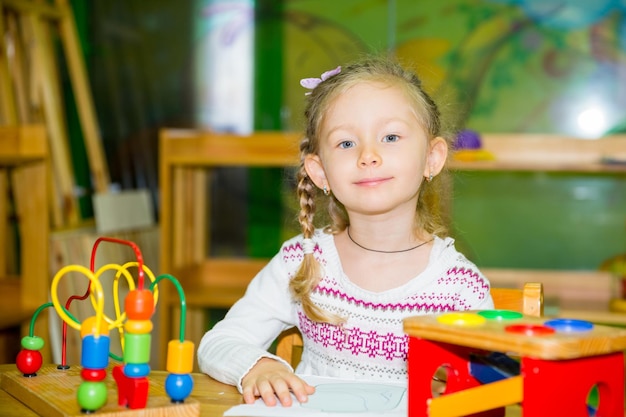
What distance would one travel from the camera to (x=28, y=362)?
102 centimetres

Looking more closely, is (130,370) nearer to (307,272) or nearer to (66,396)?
(66,396)

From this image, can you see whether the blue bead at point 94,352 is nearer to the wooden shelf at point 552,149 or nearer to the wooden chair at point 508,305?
the wooden chair at point 508,305

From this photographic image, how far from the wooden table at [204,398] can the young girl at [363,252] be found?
0.08 m

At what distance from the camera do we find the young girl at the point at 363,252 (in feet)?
4.08

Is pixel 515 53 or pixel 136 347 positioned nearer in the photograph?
pixel 136 347

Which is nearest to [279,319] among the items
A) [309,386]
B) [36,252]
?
[309,386]

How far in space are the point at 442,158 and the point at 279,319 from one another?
0.37m

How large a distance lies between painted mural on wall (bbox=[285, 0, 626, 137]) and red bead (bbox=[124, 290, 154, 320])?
119 inches

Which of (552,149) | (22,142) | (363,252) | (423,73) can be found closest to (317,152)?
(363,252)

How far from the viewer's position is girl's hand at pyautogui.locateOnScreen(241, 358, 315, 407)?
3.18 ft

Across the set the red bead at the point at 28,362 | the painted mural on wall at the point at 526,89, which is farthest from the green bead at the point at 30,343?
the painted mural on wall at the point at 526,89

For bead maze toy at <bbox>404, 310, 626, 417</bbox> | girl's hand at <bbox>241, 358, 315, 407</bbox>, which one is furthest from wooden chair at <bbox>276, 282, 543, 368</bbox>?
girl's hand at <bbox>241, 358, 315, 407</bbox>

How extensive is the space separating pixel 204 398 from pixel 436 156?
58 cm

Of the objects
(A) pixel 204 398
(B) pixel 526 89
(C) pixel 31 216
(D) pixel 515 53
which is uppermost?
(D) pixel 515 53
